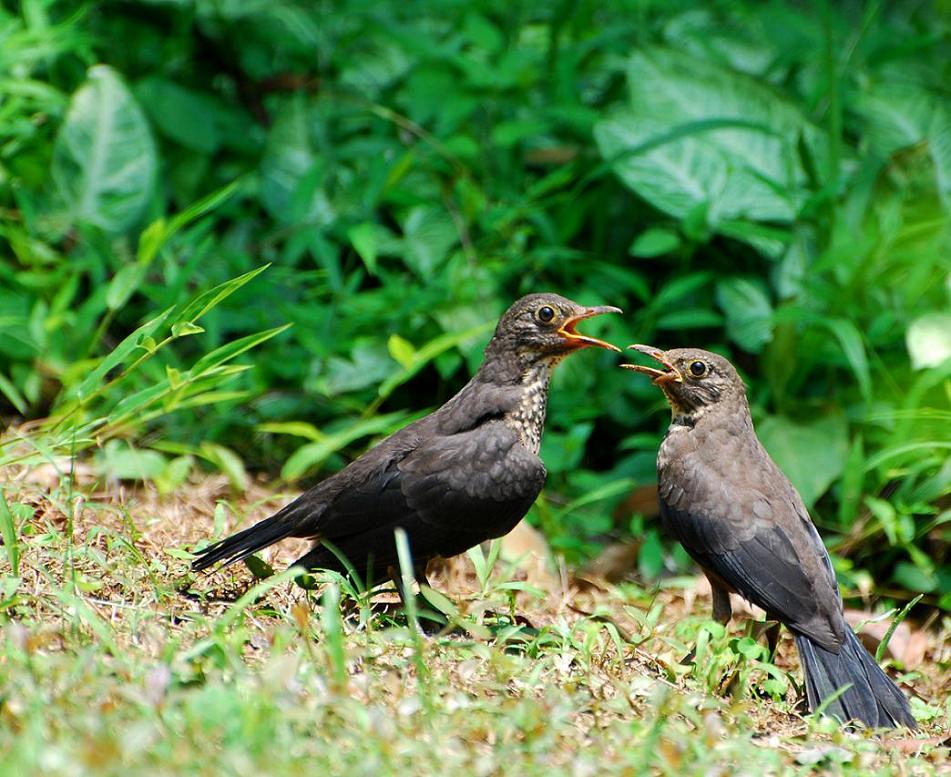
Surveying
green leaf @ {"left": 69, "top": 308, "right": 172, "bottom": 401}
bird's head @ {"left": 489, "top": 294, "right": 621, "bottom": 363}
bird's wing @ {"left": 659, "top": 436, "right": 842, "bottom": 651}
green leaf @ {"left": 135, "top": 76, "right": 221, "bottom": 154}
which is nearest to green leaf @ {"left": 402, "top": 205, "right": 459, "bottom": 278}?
green leaf @ {"left": 135, "top": 76, "right": 221, "bottom": 154}

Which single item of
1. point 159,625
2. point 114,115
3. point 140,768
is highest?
point 114,115

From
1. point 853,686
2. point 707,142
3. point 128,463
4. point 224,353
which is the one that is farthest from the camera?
point 707,142

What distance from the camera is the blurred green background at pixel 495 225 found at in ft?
21.3

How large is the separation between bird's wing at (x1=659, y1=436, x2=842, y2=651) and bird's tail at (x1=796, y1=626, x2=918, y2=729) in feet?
0.17

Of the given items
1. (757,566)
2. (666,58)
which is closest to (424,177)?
(666,58)

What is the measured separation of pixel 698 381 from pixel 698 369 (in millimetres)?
51

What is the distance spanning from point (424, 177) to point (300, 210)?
901 mm

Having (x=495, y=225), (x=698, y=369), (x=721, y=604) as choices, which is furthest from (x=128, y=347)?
(x=495, y=225)

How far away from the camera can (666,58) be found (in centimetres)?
764

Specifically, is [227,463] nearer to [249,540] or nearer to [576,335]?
[249,540]

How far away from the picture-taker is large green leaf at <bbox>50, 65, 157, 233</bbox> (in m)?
7.23

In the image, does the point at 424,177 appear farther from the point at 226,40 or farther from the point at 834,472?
the point at 834,472

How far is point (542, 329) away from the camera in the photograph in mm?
5258

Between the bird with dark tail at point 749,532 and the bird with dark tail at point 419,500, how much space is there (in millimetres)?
692
